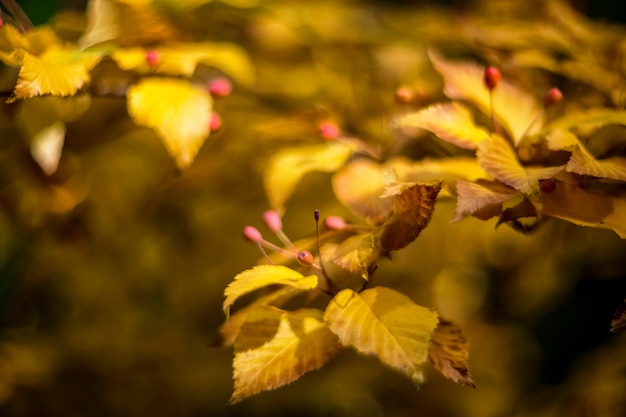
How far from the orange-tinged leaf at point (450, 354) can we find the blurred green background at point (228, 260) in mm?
406

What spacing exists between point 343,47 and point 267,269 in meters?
0.59

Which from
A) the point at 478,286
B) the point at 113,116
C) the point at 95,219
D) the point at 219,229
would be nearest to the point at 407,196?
the point at 113,116

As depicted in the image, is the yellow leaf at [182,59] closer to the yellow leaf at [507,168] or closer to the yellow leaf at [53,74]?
the yellow leaf at [53,74]

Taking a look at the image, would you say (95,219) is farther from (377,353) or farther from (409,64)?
(377,353)

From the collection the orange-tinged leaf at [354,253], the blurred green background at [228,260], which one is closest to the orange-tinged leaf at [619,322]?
the orange-tinged leaf at [354,253]

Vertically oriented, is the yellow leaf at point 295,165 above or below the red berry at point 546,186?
below

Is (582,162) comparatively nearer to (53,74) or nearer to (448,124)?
(448,124)

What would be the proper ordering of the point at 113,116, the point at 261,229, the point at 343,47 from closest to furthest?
the point at 113,116
the point at 343,47
the point at 261,229

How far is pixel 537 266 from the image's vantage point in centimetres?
117

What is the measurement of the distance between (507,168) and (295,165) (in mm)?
246

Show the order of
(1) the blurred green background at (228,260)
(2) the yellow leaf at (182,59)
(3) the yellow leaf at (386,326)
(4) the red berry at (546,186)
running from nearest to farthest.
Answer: (3) the yellow leaf at (386,326) → (4) the red berry at (546,186) → (2) the yellow leaf at (182,59) → (1) the blurred green background at (228,260)

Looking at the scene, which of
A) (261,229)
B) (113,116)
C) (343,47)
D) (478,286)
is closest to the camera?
(113,116)

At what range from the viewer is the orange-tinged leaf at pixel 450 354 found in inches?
17.5

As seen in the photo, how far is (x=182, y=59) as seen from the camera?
641 millimetres
